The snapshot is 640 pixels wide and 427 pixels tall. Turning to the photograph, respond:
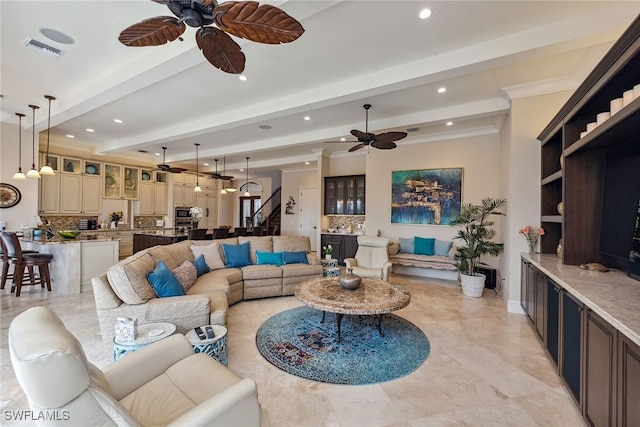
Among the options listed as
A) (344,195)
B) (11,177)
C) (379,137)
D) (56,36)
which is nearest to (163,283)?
(56,36)

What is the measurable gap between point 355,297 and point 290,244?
2.45m

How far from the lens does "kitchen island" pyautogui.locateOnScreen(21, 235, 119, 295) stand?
16.0 feet

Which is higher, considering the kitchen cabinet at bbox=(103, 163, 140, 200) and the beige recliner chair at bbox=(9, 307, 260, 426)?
the kitchen cabinet at bbox=(103, 163, 140, 200)

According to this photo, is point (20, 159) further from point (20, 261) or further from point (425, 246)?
point (425, 246)

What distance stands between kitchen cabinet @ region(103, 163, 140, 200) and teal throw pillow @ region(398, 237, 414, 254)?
795 cm

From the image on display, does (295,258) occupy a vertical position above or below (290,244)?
below

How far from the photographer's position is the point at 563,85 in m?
3.78

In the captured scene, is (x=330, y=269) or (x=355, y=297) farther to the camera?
(x=330, y=269)

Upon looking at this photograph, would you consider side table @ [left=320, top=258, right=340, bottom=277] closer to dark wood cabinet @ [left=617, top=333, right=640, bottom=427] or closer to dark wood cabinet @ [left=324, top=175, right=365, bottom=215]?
dark wood cabinet @ [left=324, top=175, right=365, bottom=215]

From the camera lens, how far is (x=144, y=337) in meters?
2.24

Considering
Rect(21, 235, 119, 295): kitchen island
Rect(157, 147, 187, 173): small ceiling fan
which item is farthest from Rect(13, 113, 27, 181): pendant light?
Rect(157, 147, 187, 173): small ceiling fan

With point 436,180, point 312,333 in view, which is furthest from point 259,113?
point 436,180

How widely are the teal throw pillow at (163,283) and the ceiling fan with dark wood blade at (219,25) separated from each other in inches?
83.5

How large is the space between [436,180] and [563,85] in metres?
2.79
